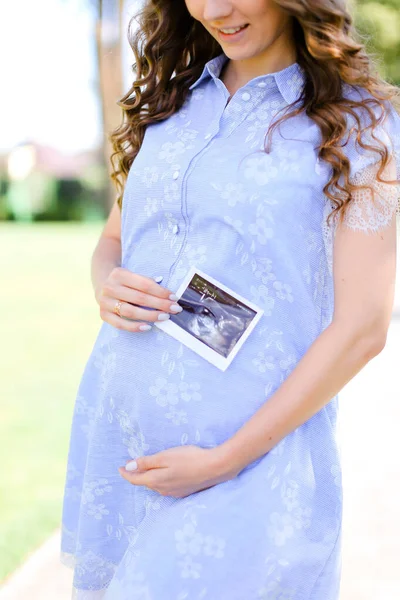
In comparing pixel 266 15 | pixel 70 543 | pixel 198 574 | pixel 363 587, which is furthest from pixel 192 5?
pixel 363 587

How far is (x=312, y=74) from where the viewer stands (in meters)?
1.75

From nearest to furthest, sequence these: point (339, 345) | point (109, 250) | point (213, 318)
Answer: point (339, 345)
point (213, 318)
point (109, 250)

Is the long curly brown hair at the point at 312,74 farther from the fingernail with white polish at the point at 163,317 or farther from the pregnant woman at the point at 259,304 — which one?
the fingernail with white polish at the point at 163,317

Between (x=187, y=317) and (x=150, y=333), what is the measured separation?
10cm

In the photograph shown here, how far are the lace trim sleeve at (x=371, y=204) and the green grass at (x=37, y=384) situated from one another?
95.5 inches

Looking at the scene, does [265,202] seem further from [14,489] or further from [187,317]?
[14,489]

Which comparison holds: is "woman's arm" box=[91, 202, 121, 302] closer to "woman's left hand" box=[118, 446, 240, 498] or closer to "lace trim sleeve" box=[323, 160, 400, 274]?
"woman's left hand" box=[118, 446, 240, 498]

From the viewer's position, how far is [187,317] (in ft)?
5.70

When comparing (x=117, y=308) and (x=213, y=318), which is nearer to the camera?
(x=213, y=318)

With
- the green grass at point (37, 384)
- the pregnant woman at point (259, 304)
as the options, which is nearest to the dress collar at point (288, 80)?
the pregnant woman at point (259, 304)

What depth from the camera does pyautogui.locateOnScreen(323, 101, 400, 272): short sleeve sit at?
1615 millimetres

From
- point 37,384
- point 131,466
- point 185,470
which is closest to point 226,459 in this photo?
point 185,470

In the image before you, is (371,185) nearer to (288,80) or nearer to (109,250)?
(288,80)

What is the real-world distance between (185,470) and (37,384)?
16.6ft
